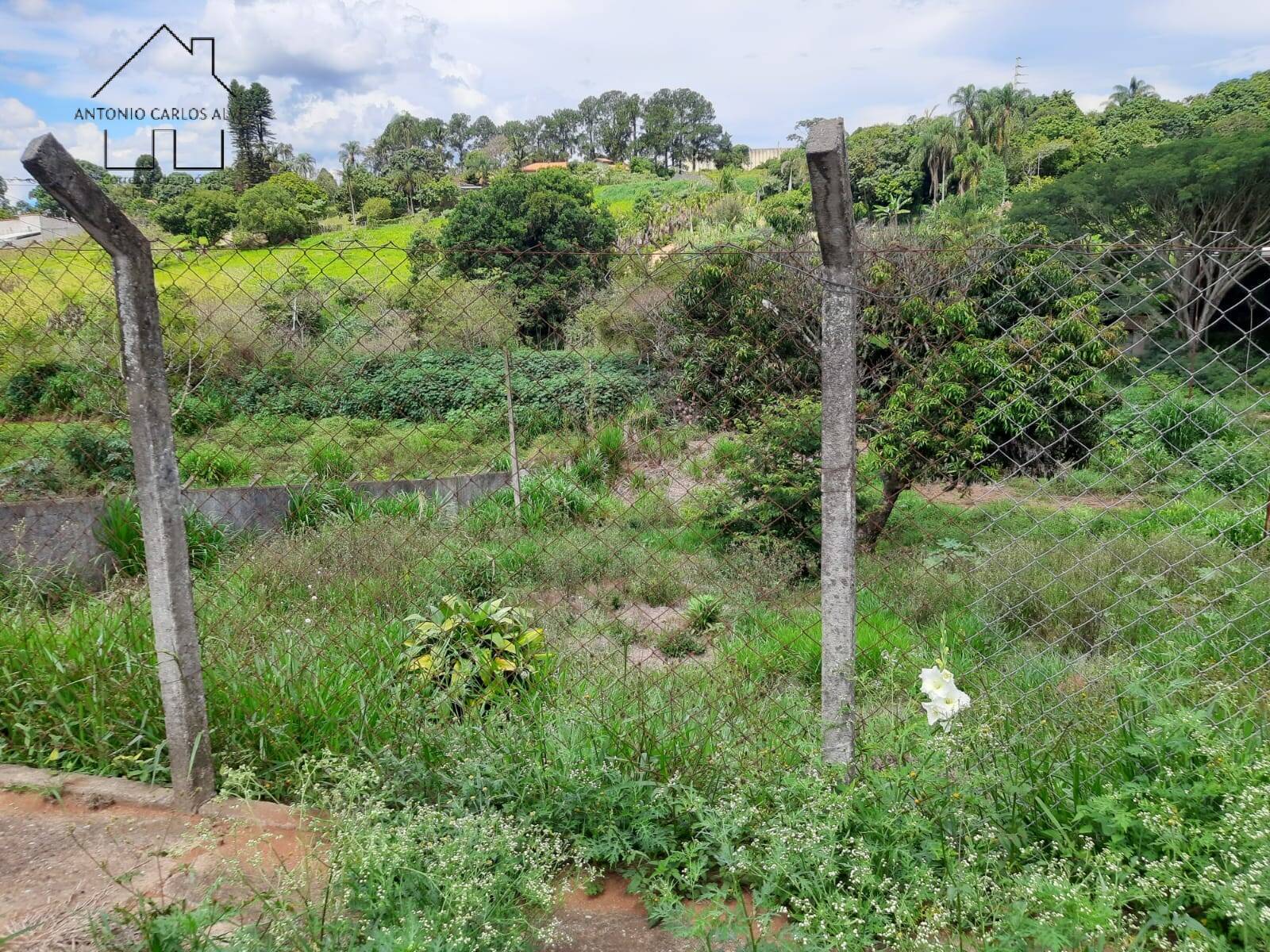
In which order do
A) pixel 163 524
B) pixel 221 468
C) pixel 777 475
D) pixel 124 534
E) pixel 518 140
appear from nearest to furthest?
1. pixel 163 524
2. pixel 124 534
3. pixel 777 475
4. pixel 221 468
5. pixel 518 140

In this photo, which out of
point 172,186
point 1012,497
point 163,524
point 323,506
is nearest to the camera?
point 163,524

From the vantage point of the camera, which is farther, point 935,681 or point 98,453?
point 98,453

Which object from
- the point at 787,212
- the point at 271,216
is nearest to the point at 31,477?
the point at 787,212

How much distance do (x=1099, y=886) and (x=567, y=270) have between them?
227cm

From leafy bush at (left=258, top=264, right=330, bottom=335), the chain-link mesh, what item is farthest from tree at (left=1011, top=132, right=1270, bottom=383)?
leafy bush at (left=258, top=264, right=330, bottom=335)

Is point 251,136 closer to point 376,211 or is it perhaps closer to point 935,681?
point 376,211

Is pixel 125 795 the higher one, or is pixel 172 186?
pixel 172 186

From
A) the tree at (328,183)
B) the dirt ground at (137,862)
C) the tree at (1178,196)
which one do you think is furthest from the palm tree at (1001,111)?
the dirt ground at (137,862)

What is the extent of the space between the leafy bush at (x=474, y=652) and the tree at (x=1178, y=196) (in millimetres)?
19041

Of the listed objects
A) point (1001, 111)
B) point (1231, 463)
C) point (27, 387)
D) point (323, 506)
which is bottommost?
point (323, 506)

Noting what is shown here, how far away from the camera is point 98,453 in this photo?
26.2 feet

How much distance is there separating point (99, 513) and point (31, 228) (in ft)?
5.90

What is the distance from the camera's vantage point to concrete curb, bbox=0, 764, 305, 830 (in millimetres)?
2271

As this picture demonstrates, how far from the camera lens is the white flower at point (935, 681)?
196 cm
